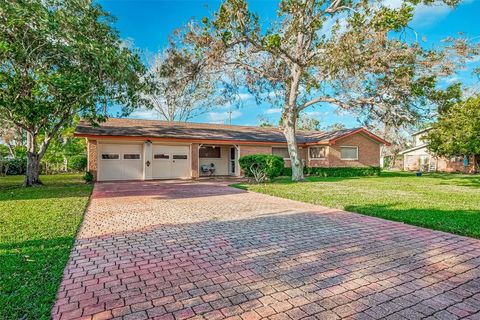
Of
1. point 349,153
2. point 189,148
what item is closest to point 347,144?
point 349,153

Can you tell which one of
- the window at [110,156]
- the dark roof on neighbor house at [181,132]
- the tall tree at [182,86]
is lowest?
the window at [110,156]

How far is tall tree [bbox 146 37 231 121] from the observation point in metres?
14.9

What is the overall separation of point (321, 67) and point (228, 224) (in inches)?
392

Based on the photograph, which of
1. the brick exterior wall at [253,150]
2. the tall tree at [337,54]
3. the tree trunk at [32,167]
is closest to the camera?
the tall tree at [337,54]

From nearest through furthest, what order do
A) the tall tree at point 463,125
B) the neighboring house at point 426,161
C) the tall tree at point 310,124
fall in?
the tall tree at point 463,125 → the neighboring house at point 426,161 → the tall tree at point 310,124

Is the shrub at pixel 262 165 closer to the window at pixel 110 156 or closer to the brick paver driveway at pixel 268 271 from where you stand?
the window at pixel 110 156

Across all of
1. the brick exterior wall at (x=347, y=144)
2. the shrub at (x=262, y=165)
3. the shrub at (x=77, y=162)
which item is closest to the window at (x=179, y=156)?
the brick exterior wall at (x=347, y=144)

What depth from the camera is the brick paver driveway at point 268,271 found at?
2.69m

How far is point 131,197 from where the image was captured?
9.98 metres

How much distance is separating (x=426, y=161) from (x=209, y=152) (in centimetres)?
2505

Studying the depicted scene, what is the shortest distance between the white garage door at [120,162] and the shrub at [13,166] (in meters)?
11.0

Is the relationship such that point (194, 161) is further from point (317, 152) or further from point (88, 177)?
point (317, 152)

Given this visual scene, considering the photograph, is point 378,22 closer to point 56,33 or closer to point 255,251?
point 255,251

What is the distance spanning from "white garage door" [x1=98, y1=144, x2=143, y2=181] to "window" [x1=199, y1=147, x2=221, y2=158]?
478cm
